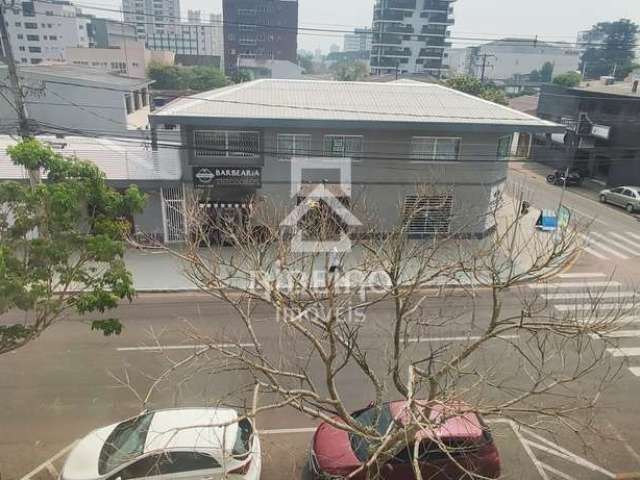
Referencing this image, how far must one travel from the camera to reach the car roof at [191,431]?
22.9 ft

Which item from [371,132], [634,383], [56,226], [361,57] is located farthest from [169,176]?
[361,57]

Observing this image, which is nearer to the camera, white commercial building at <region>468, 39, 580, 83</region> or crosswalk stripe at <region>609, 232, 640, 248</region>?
crosswalk stripe at <region>609, 232, 640, 248</region>

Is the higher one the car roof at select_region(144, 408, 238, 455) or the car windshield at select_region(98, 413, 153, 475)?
the car roof at select_region(144, 408, 238, 455)

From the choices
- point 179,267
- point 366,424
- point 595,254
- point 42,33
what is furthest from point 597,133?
point 42,33

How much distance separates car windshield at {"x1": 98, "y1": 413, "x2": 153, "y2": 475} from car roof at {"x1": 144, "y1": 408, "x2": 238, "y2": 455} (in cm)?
12

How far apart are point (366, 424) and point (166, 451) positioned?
10.2 feet

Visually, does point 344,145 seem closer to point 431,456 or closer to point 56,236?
point 56,236

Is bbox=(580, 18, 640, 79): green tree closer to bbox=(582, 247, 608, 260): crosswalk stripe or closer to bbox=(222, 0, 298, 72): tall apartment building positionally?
bbox=(222, 0, 298, 72): tall apartment building

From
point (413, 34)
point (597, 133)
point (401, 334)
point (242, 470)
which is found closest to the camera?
point (242, 470)

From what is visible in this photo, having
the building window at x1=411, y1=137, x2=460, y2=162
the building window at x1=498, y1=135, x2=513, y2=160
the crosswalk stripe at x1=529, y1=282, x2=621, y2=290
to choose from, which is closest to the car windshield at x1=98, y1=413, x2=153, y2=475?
the crosswalk stripe at x1=529, y1=282, x2=621, y2=290

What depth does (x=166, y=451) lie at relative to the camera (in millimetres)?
6461

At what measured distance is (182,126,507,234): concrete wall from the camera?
57.0 feet

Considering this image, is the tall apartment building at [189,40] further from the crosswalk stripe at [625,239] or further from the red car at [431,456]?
the red car at [431,456]

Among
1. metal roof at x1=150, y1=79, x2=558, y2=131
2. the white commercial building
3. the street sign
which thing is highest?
the white commercial building
